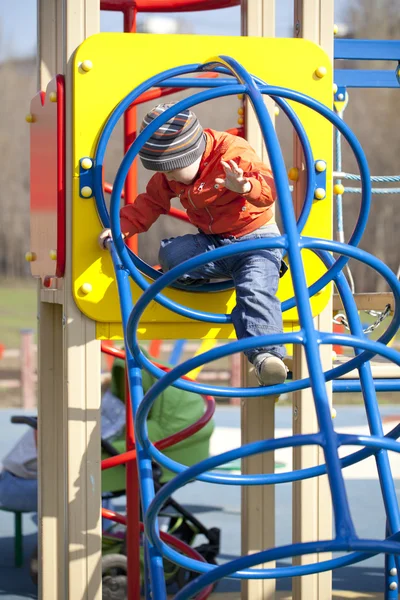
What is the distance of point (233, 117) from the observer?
603 inches

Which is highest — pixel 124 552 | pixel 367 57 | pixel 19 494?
pixel 367 57

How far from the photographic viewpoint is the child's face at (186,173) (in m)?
2.47

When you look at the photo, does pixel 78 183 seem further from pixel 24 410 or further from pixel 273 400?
pixel 24 410

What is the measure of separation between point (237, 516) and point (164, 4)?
2784mm

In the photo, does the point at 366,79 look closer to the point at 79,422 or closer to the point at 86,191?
the point at 86,191

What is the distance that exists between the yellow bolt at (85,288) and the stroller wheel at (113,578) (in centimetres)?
137

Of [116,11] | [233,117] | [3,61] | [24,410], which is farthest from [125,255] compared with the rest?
[3,61]

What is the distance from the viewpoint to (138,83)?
2561mm

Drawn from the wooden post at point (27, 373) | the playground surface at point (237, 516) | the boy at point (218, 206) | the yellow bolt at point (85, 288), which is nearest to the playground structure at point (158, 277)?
the yellow bolt at point (85, 288)

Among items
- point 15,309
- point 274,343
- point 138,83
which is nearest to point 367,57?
point 138,83

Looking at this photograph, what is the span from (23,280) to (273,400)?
13298 mm

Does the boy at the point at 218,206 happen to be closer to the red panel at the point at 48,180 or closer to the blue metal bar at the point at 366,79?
the red panel at the point at 48,180

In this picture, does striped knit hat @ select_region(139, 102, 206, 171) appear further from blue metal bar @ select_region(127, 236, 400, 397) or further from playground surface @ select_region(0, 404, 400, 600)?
playground surface @ select_region(0, 404, 400, 600)

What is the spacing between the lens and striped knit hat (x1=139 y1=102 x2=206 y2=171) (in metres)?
2.39
